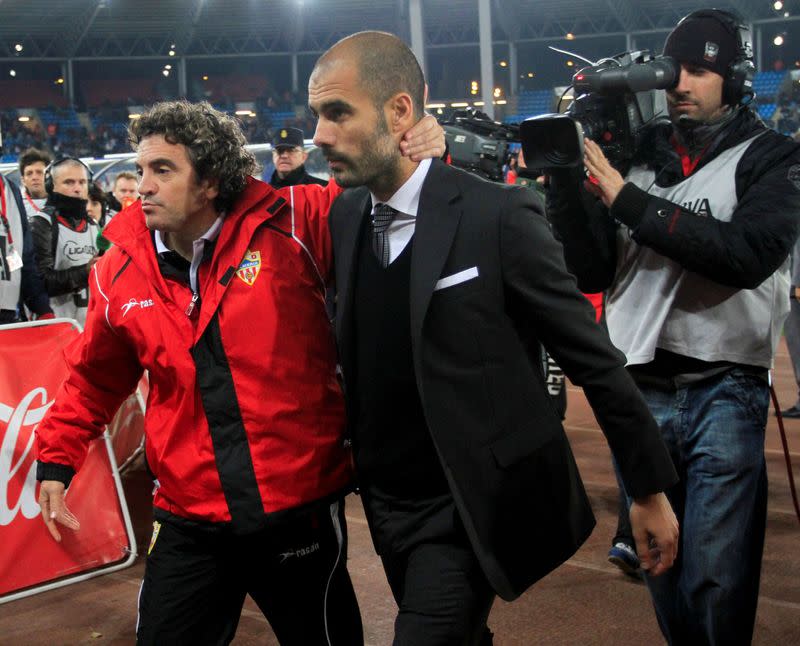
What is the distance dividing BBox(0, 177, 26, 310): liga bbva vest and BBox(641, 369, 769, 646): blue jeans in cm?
461

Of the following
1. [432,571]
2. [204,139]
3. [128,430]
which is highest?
[204,139]

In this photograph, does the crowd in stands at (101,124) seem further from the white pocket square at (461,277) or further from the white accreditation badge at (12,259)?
the white pocket square at (461,277)

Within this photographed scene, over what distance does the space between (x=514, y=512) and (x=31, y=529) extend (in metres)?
3.33

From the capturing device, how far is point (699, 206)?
283 cm

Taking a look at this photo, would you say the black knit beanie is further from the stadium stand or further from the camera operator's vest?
the stadium stand

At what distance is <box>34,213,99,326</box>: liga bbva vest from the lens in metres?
7.22

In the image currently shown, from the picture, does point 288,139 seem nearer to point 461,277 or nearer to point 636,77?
point 636,77

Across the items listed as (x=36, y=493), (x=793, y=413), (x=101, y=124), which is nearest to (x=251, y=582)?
(x=36, y=493)

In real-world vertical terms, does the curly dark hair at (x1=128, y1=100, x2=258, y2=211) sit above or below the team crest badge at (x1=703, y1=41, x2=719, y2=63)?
below

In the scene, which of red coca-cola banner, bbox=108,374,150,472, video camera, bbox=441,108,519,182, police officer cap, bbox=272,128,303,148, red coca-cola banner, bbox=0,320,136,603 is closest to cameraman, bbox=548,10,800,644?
video camera, bbox=441,108,519,182

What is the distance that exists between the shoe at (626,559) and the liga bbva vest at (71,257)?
14.2 feet

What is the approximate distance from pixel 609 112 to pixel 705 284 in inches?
23.1

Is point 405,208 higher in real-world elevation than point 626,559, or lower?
higher

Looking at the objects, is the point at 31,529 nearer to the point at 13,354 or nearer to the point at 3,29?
the point at 13,354
